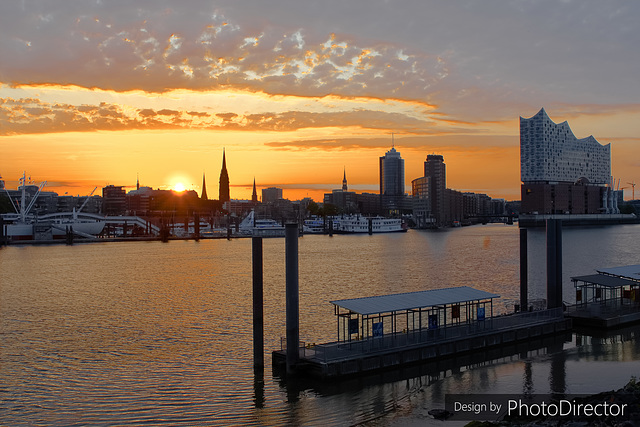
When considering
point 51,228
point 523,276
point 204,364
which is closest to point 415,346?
point 204,364

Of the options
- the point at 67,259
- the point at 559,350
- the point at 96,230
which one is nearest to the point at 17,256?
the point at 67,259

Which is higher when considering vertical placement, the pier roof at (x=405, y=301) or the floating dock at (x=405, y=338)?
the pier roof at (x=405, y=301)

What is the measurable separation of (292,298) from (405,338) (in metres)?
5.60

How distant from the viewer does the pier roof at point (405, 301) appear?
2341cm

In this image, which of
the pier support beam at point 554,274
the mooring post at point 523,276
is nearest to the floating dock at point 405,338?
the pier support beam at point 554,274

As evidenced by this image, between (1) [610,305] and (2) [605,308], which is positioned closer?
(2) [605,308]

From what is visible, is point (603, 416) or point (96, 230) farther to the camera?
point (96, 230)

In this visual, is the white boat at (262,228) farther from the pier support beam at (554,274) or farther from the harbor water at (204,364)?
the pier support beam at (554,274)

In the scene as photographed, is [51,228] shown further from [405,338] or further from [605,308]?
[405,338]

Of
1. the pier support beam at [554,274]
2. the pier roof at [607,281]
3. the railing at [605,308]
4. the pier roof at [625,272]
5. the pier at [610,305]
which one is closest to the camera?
the pier at [610,305]

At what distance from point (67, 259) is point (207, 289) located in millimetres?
45631

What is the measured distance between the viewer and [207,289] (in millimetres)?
55000

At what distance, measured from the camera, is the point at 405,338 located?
83.3ft

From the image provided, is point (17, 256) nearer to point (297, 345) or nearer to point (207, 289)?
point (207, 289)
